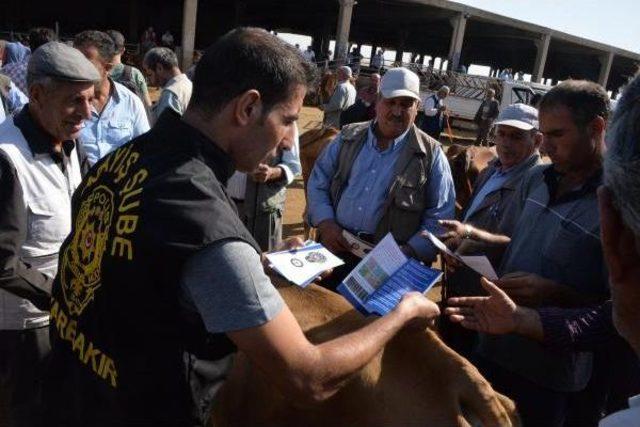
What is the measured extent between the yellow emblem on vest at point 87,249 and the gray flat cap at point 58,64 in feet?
3.54

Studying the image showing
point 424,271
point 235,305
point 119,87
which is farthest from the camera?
point 119,87

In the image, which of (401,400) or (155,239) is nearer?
(155,239)

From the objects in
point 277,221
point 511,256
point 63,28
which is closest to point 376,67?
point 63,28

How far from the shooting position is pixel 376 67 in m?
24.2

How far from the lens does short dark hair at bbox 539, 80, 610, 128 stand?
222 centimetres

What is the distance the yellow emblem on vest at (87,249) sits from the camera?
1.39 meters

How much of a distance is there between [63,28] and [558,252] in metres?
31.5

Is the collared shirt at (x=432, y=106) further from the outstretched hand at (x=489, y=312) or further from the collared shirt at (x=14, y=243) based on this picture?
the collared shirt at (x=14, y=243)

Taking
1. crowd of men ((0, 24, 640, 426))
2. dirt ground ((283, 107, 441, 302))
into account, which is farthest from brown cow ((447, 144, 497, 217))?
crowd of men ((0, 24, 640, 426))

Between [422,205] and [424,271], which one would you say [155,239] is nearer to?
[424,271]

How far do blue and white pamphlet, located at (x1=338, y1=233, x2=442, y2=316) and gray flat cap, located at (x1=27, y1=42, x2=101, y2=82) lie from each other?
1.49 meters

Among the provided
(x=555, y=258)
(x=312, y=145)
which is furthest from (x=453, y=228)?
(x=312, y=145)

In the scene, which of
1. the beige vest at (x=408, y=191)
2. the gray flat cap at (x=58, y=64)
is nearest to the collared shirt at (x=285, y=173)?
the beige vest at (x=408, y=191)

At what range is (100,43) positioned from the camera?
14.8 ft
